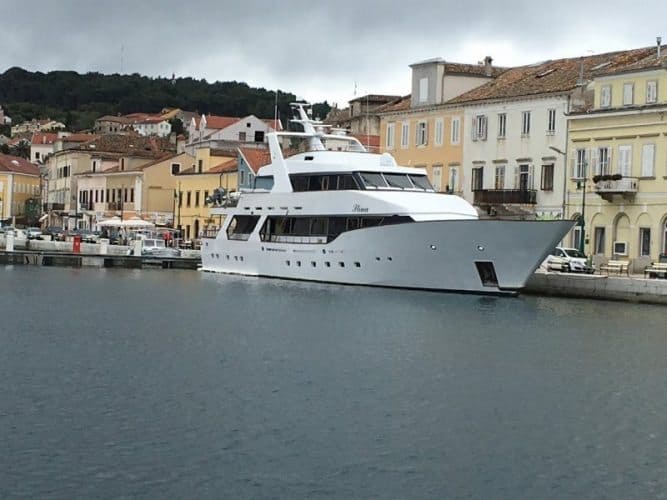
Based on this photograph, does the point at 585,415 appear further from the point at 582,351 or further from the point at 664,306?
the point at 664,306

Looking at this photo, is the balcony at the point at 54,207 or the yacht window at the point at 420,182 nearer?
the yacht window at the point at 420,182

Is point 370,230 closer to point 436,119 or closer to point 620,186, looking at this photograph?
point 620,186

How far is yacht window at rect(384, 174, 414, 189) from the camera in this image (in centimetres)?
4894

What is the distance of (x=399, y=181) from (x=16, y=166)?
98.3 m

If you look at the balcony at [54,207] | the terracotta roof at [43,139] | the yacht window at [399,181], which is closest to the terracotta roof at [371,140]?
the yacht window at [399,181]

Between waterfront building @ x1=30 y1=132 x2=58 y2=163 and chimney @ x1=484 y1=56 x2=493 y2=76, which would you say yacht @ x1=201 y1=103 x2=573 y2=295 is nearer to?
chimney @ x1=484 y1=56 x2=493 y2=76

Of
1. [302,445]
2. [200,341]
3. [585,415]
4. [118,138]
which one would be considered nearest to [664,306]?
[200,341]

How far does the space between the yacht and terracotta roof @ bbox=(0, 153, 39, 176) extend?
3337 inches

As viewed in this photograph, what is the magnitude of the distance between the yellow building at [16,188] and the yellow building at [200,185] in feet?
141

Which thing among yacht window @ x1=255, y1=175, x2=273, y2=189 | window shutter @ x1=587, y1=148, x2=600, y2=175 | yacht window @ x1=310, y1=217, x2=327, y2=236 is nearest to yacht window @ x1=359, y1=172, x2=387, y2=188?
yacht window @ x1=310, y1=217, x2=327, y2=236

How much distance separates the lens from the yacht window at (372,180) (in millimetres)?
48625

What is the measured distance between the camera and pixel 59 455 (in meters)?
17.7

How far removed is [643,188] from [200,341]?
90.6 feet

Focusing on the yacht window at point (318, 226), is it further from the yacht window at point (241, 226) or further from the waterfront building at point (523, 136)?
the waterfront building at point (523, 136)
